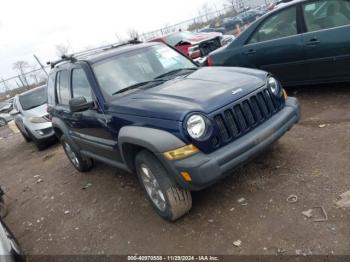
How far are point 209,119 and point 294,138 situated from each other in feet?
7.12

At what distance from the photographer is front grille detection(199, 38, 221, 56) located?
35.6ft

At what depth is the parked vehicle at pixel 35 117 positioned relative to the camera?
899 centimetres

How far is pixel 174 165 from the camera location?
329 centimetres

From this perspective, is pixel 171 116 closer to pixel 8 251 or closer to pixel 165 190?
pixel 165 190

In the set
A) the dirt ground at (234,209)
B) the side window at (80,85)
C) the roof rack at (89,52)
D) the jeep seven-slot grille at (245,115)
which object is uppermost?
the roof rack at (89,52)

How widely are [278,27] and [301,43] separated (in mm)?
589

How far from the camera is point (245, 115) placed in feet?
11.7

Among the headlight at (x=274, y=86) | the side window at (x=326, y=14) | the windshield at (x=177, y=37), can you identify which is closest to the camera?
the headlight at (x=274, y=86)

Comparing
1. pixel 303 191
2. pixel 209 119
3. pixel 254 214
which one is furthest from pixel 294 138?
pixel 209 119

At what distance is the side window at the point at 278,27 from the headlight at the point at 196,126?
340 centimetres

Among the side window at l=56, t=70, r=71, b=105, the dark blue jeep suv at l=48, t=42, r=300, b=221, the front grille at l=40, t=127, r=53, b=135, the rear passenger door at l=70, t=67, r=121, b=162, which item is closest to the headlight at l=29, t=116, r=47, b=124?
the front grille at l=40, t=127, r=53, b=135

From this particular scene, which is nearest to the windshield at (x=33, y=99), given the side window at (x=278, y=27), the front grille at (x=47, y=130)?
the front grille at (x=47, y=130)

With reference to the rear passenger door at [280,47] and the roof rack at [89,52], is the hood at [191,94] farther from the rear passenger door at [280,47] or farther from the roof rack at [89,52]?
the rear passenger door at [280,47]

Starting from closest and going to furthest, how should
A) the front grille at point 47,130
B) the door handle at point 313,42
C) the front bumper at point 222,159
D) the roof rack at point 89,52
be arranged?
the front bumper at point 222,159 < the roof rack at point 89,52 < the door handle at point 313,42 < the front grille at point 47,130
